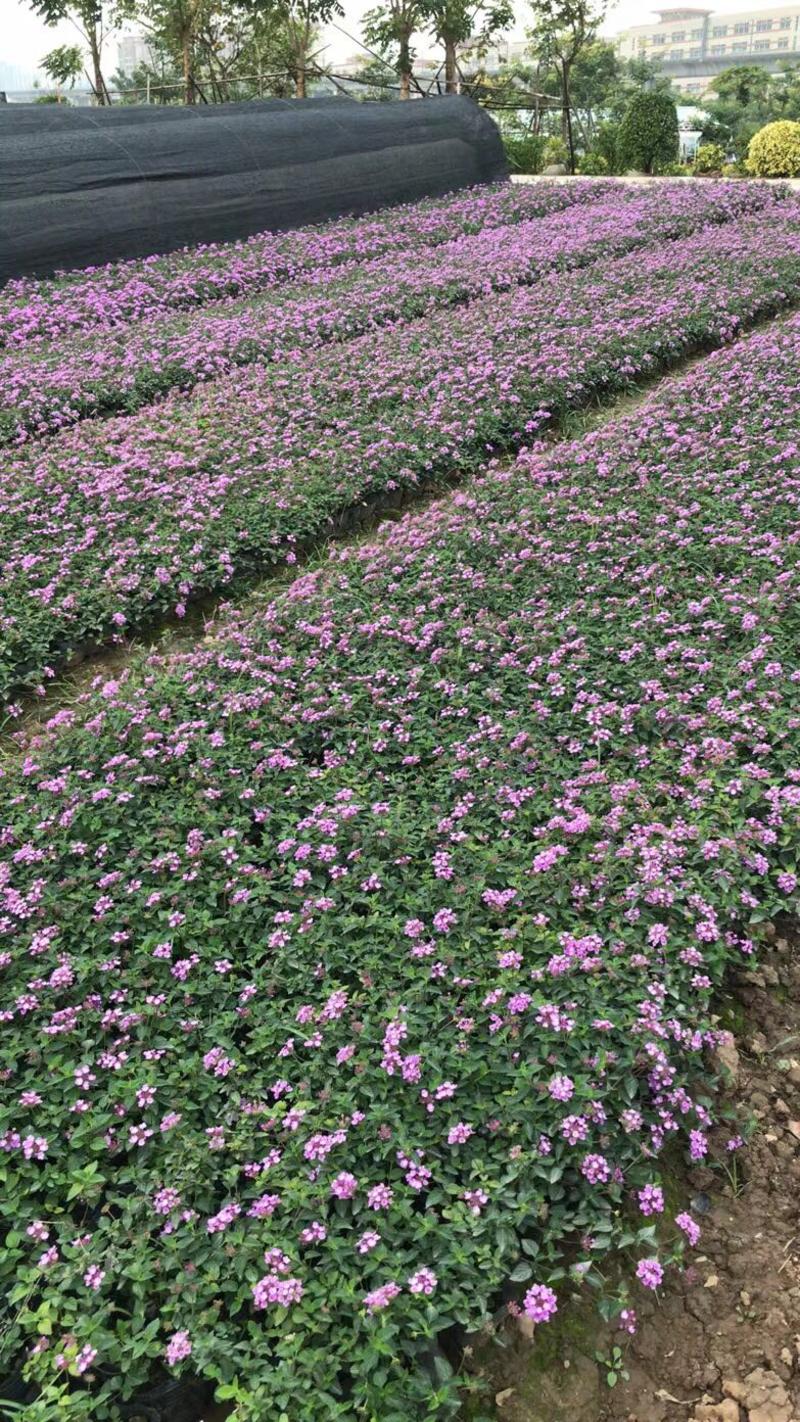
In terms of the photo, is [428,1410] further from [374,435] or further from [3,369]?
[3,369]

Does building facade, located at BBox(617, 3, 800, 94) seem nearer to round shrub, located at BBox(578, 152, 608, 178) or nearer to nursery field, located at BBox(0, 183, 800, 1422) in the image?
round shrub, located at BBox(578, 152, 608, 178)

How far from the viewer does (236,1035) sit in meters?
2.65

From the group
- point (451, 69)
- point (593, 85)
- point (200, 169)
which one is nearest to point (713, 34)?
point (593, 85)

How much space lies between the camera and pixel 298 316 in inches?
349

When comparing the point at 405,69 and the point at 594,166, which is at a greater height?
the point at 405,69

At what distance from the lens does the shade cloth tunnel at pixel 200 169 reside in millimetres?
10961

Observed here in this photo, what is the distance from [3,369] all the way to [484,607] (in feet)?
Result: 17.8

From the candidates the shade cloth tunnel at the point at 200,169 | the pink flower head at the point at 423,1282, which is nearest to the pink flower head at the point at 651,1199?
the pink flower head at the point at 423,1282

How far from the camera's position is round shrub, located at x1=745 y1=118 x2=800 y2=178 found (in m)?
20.2

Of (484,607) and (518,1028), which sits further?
(484,607)

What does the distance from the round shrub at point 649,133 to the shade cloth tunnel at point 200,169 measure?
7.34 m

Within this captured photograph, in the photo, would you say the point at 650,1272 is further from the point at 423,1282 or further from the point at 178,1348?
the point at 178,1348

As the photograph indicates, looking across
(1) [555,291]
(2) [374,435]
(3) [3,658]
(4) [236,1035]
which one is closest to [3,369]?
(2) [374,435]

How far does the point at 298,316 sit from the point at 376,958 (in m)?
7.61
